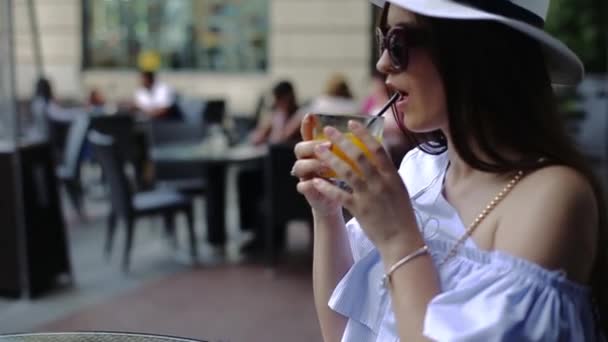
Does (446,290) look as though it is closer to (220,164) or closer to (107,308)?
(107,308)

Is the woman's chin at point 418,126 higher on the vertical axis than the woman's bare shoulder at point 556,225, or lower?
higher

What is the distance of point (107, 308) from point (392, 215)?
4307mm

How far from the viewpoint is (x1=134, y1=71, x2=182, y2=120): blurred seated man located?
33.6 feet

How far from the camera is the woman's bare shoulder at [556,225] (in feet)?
3.59

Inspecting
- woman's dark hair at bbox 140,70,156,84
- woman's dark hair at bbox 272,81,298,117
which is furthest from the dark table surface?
woman's dark hair at bbox 140,70,156,84

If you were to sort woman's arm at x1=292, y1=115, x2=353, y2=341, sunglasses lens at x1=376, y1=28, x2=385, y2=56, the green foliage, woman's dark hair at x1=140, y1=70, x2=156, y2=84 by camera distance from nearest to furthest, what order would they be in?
sunglasses lens at x1=376, y1=28, x2=385, y2=56, woman's arm at x1=292, y1=115, x2=353, y2=341, woman's dark hair at x1=140, y1=70, x2=156, y2=84, the green foliage

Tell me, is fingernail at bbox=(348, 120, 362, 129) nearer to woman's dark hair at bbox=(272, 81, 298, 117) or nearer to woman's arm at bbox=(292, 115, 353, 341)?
woman's arm at bbox=(292, 115, 353, 341)

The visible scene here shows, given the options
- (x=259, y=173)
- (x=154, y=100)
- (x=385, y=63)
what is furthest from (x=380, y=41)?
(x=154, y=100)

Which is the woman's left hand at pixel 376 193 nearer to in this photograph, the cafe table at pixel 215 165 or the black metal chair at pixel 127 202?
the black metal chair at pixel 127 202

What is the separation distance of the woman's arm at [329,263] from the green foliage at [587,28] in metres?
11.9

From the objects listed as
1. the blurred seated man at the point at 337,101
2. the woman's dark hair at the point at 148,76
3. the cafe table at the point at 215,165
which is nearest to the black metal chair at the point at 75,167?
the cafe table at the point at 215,165

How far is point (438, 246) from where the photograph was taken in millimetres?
1252

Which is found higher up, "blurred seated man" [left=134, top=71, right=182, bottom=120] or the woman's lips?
the woman's lips

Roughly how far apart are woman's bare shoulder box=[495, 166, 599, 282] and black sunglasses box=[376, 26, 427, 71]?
29 cm
